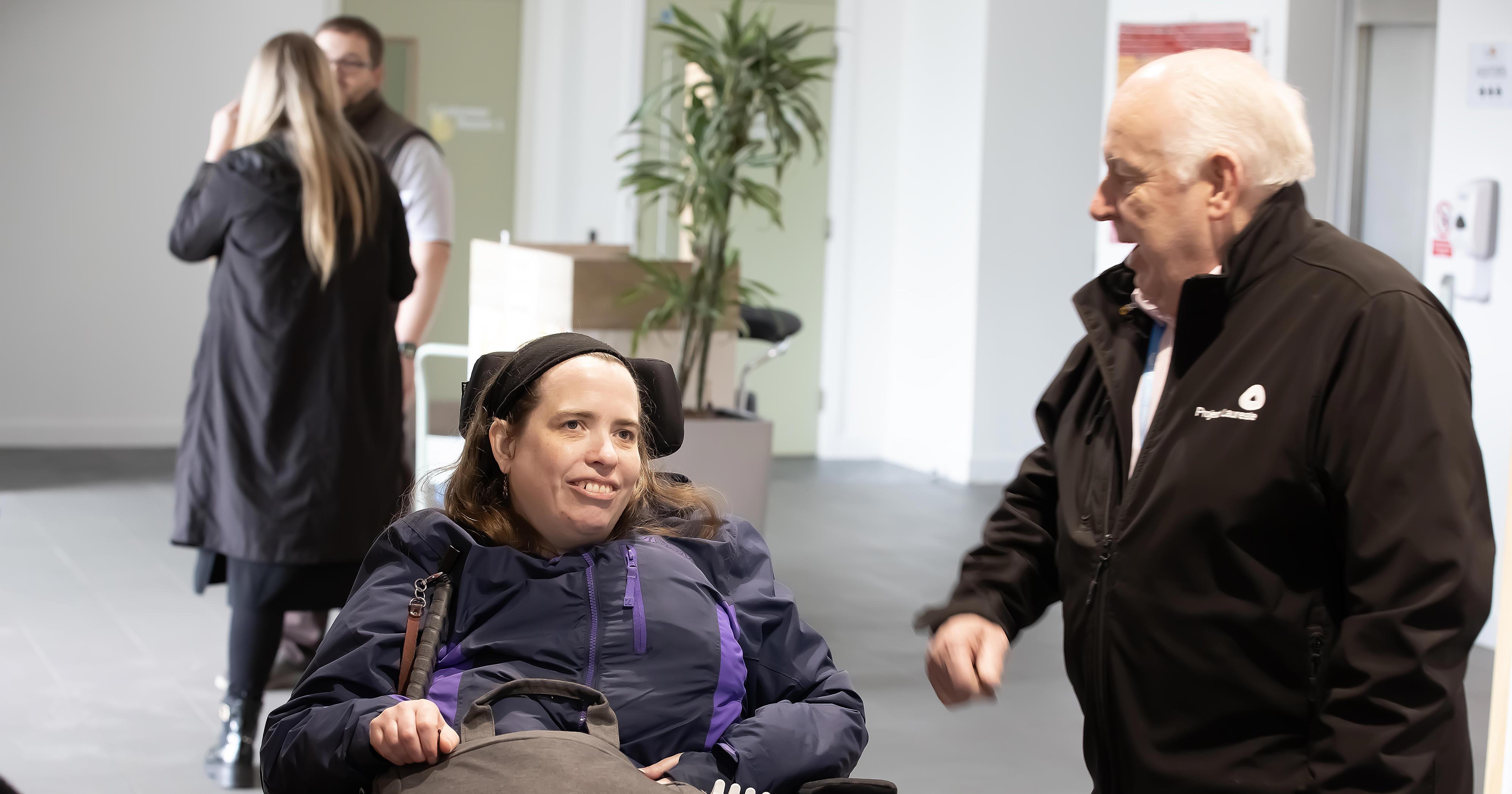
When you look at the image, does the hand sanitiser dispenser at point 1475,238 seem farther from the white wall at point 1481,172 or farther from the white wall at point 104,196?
the white wall at point 104,196

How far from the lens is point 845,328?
828 cm

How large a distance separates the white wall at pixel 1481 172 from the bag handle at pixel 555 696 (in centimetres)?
340

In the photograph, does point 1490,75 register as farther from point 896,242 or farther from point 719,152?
point 896,242

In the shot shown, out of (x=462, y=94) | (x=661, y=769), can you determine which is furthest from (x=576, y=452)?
(x=462, y=94)

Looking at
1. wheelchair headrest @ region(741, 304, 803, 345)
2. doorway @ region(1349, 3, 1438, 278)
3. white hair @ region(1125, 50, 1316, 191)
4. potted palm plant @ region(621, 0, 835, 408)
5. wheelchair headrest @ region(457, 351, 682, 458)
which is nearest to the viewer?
white hair @ region(1125, 50, 1316, 191)

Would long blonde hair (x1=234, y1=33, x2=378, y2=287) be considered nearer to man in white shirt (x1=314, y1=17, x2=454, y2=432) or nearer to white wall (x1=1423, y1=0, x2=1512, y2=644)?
man in white shirt (x1=314, y1=17, x2=454, y2=432)

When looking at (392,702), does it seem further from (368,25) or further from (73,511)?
(73,511)

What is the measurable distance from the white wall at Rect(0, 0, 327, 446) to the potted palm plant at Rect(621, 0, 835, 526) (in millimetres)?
4362

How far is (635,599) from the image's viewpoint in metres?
1.77

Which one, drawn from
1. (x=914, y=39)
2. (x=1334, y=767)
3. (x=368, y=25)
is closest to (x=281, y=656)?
(x=368, y=25)

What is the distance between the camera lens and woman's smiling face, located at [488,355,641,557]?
70.5 inches

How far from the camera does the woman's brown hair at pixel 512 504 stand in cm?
184

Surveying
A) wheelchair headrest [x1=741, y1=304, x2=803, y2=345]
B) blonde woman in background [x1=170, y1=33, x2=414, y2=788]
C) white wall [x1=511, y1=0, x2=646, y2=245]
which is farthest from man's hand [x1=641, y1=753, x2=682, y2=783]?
white wall [x1=511, y1=0, x2=646, y2=245]

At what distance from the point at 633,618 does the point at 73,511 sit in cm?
495
